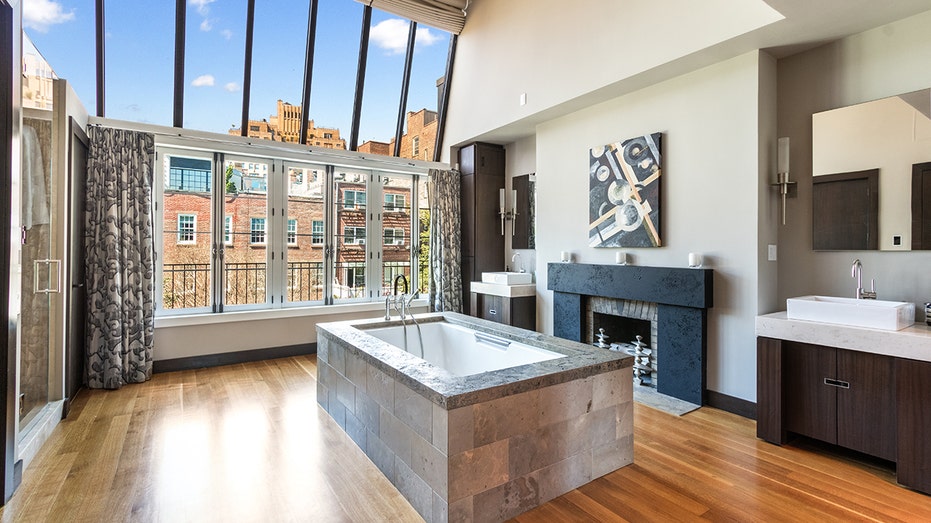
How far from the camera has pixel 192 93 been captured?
14.4ft

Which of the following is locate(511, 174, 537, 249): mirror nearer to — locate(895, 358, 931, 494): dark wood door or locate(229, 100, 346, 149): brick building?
locate(229, 100, 346, 149): brick building

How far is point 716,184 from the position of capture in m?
3.20

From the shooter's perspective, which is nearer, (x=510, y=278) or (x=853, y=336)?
(x=853, y=336)

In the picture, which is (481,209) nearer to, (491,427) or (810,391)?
(810,391)

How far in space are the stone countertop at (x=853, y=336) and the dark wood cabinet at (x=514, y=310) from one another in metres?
2.44

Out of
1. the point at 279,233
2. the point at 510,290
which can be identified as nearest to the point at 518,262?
the point at 510,290

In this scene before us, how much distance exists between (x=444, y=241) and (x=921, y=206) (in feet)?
13.6

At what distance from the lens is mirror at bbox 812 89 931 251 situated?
2529 mm

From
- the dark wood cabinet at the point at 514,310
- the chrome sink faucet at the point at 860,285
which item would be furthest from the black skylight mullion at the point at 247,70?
the chrome sink faucet at the point at 860,285

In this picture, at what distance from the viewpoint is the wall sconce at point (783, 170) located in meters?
3.01

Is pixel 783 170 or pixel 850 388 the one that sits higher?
pixel 783 170

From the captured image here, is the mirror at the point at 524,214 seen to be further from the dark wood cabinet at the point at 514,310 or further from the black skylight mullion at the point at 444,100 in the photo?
the black skylight mullion at the point at 444,100

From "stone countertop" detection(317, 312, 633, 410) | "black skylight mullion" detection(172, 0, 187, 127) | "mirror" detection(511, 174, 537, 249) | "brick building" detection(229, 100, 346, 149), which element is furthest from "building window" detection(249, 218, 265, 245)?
"mirror" detection(511, 174, 537, 249)

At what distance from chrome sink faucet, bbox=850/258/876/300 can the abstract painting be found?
122 centimetres
